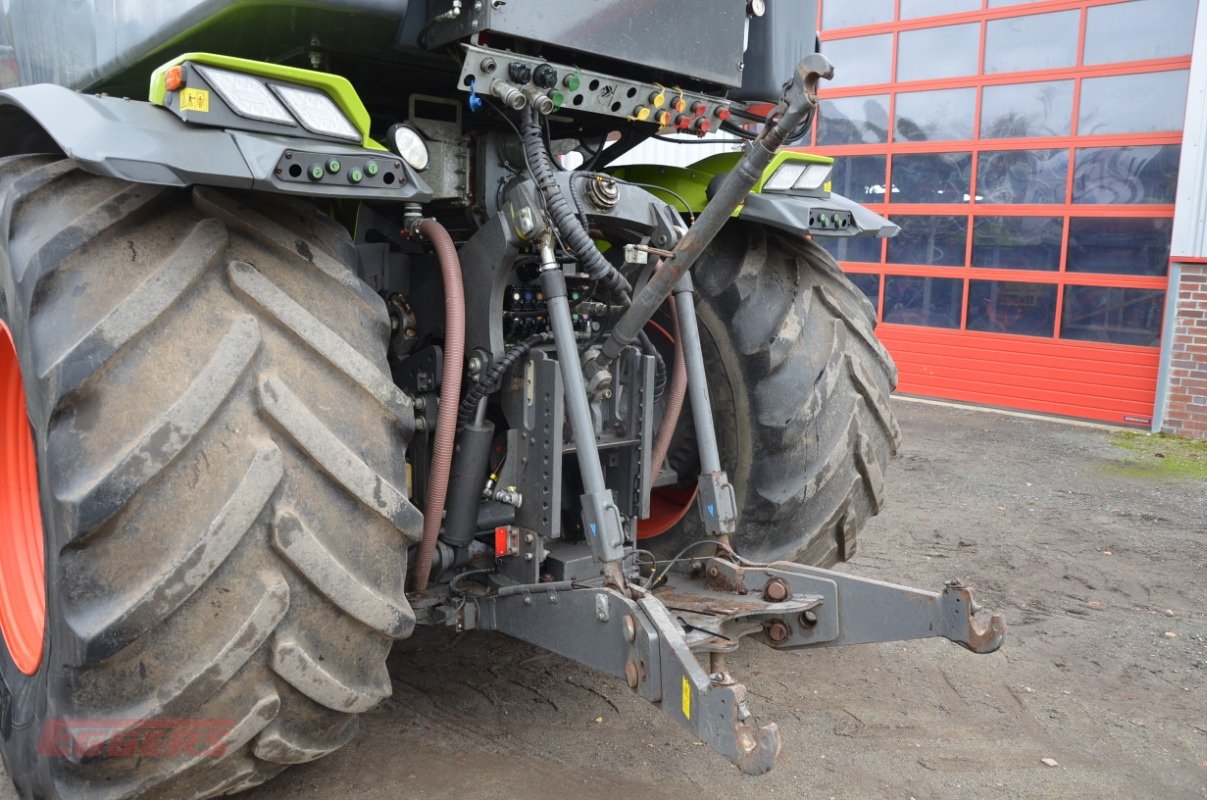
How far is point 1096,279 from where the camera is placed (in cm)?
811

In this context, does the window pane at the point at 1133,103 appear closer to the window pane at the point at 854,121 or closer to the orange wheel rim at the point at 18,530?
the window pane at the point at 854,121

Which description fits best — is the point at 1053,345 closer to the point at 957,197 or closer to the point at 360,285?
the point at 957,197

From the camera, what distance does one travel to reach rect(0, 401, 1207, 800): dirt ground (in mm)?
2641

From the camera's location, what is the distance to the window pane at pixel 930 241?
29.2 feet

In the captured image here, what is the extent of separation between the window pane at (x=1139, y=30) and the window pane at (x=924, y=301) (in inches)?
84.5

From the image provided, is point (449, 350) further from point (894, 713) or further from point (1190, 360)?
point (1190, 360)

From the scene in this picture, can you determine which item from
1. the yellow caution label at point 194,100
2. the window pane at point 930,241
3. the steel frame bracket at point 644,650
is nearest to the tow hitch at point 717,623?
the steel frame bracket at point 644,650

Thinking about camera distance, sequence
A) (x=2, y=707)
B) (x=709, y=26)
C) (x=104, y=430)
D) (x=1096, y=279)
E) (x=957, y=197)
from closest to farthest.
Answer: (x=104, y=430) → (x=2, y=707) → (x=709, y=26) → (x=1096, y=279) → (x=957, y=197)

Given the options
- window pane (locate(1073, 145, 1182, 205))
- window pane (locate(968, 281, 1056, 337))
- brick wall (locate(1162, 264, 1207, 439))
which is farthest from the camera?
window pane (locate(968, 281, 1056, 337))

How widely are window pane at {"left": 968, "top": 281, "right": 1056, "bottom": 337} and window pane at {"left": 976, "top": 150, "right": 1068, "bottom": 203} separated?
730 millimetres

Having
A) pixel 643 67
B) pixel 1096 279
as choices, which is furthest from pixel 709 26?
pixel 1096 279

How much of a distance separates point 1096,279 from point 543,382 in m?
7.03

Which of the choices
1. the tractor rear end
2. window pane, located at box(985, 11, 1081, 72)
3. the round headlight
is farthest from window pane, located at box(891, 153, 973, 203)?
the round headlight

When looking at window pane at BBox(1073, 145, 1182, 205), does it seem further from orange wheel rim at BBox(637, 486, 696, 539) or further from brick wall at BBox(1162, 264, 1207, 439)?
orange wheel rim at BBox(637, 486, 696, 539)
